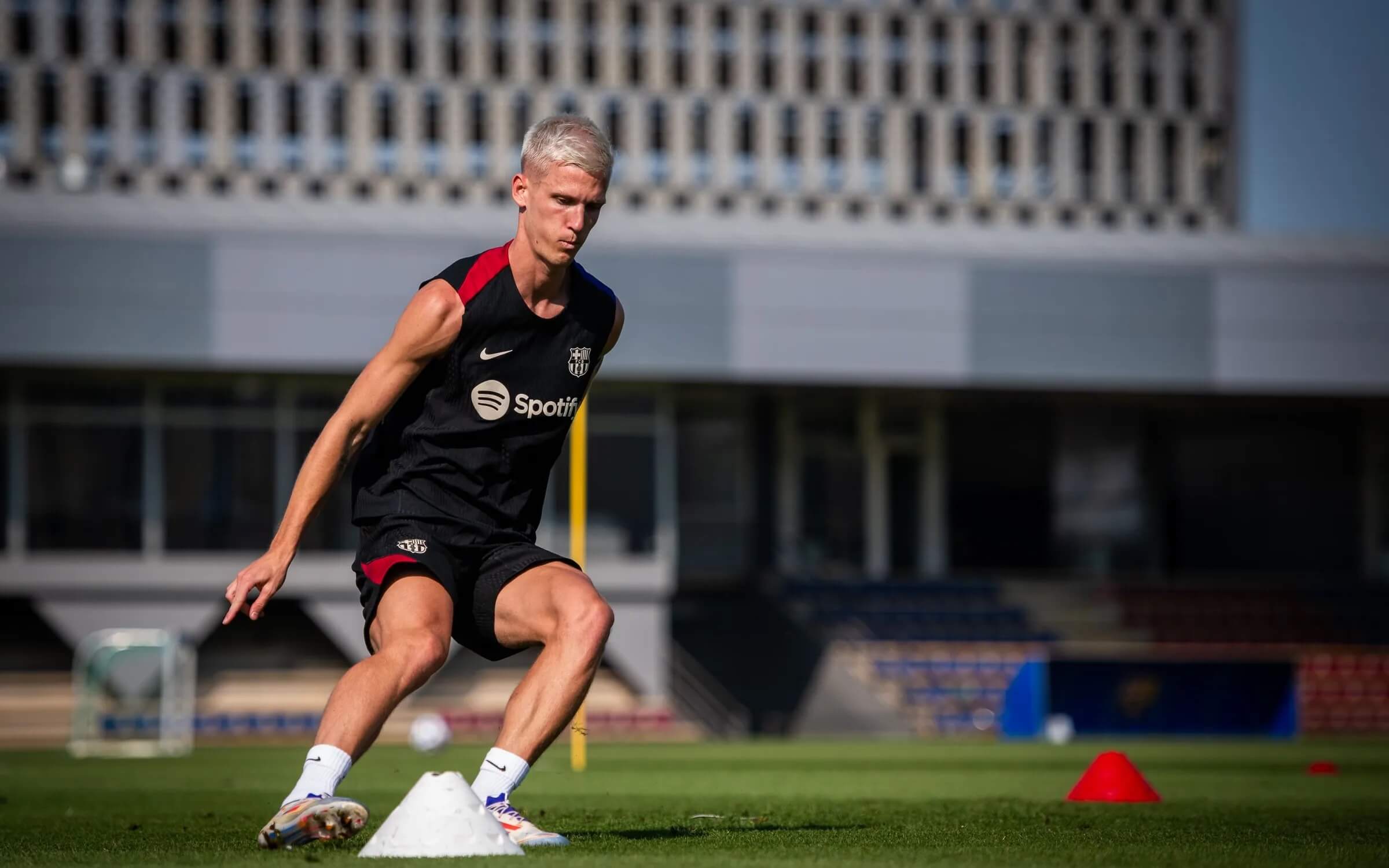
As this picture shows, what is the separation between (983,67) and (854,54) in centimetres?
485

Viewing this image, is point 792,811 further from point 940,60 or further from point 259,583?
point 940,60

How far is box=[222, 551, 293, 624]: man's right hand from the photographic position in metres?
4.57

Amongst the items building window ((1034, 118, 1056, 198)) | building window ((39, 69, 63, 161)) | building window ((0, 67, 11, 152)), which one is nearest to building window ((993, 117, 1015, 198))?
building window ((1034, 118, 1056, 198))

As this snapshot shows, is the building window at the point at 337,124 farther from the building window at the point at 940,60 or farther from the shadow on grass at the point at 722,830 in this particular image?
the shadow on grass at the point at 722,830

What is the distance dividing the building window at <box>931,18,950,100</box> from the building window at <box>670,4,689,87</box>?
28.5ft

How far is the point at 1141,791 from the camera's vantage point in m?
8.01

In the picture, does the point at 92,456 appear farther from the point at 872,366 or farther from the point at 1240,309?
the point at 1240,309

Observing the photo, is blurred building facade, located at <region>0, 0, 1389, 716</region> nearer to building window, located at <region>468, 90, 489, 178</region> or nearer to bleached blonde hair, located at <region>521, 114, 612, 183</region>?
bleached blonde hair, located at <region>521, 114, 612, 183</region>

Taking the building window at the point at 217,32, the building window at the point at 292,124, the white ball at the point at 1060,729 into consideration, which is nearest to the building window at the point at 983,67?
the building window at the point at 292,124

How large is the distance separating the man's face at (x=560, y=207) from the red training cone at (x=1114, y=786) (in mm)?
4051

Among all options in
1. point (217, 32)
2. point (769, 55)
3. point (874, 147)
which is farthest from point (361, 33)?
point (874, 147)

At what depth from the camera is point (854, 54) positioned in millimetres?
67812

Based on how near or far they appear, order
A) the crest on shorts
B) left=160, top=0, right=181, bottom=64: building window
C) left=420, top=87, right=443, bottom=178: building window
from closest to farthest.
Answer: the crest on shorts
left=160, top=0, right=181, bottom=64: building window
left=420, top=87, right=443, bottom=178: building window

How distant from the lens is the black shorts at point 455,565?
493 cm
